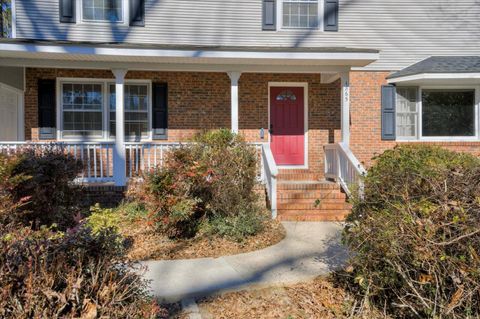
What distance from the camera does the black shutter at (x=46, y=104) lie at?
390 inches

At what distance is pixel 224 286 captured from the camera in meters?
4.37

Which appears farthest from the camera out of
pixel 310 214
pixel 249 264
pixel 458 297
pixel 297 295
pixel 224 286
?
pixel 310 214

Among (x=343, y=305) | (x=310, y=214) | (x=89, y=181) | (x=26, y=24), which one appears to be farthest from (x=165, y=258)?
(x=26, y=24)

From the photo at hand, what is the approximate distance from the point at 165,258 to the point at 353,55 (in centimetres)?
618

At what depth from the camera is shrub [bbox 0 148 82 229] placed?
214 inches

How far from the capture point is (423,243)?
10.3 feet

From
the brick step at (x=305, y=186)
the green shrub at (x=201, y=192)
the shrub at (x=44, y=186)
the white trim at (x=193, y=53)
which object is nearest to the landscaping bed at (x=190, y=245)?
the green shrub at (x=201, y=192)

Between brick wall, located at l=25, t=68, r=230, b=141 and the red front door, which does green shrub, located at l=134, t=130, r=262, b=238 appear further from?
the red front door

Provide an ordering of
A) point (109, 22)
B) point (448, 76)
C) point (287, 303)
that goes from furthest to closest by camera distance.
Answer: point (109, 22) → point (448, 76) → point (287, 303)

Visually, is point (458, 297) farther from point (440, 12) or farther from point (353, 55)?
point (440, 12)

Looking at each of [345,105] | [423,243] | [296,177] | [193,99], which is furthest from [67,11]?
[423,243]

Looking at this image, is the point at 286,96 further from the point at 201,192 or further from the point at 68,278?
the point at 68,278

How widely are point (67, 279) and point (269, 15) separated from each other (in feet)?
31.7

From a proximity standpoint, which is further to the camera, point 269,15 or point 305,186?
point 269,15
